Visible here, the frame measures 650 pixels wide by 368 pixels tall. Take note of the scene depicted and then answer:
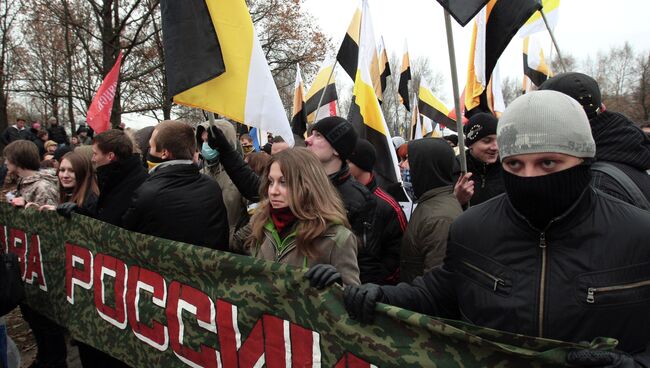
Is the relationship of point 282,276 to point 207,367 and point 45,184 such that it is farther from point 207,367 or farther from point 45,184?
point 45,184

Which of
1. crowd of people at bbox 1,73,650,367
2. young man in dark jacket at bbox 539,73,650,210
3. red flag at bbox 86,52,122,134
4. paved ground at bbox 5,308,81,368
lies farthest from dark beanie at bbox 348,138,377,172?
red flag at bbox 86,52,122,134

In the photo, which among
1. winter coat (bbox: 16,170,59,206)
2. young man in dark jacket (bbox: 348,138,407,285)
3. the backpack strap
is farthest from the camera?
winter coat (bbox: 16,170,59,206)

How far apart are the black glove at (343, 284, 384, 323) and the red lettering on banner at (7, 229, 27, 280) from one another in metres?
3.35

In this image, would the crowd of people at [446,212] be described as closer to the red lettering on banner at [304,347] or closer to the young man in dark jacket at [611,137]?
the young man in dark jacket at [611,137]

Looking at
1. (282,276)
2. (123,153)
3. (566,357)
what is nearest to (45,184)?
(123,153)

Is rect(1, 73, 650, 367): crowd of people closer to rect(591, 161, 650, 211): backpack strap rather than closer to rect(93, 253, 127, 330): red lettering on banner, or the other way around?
rect(591, 161, 650, 211): backpack strap

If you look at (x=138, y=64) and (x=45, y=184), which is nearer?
(x=45, y=184)

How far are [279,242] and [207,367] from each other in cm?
77

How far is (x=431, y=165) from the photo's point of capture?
3.12 m

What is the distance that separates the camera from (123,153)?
3.66 metres

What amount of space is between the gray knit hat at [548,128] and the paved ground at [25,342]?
4.43m

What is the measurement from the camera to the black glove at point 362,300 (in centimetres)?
184

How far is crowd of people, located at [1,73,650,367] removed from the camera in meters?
1.47

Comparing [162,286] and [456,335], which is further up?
[456,335]
